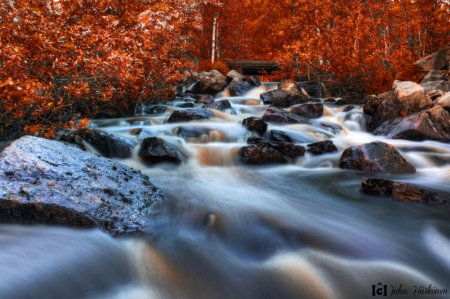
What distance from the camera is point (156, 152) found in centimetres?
602

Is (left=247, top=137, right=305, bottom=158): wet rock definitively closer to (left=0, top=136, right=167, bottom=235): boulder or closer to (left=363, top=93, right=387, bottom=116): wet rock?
(left=0, top=136, right=167, bottom=235): boulder

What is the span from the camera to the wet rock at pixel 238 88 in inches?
598

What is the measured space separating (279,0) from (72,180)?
22.7 meters

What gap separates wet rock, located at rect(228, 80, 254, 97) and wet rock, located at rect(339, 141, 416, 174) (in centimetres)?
960

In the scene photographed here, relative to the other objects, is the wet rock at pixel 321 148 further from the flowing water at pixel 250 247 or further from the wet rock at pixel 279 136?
the flowing water at pixel 250 247

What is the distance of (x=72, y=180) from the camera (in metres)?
3.42

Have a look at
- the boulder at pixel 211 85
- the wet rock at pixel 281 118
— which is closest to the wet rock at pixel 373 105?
the wet rock at pixel 281 118

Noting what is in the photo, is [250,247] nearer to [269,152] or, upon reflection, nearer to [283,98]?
[269,152]

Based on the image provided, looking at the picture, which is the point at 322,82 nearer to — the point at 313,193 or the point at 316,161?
the point at 316,161

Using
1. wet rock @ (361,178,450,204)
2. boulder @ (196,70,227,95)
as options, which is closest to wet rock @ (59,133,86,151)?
wet rock @ (361,178,450,204)

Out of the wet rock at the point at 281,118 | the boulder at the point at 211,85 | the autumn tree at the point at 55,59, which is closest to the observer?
the autumn tree at the point at 55,59

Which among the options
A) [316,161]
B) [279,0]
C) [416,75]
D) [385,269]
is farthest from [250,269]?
[279,0]

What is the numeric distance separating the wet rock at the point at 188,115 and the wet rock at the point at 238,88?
18.9ft

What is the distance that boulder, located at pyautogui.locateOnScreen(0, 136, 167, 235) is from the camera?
3.03 meters
